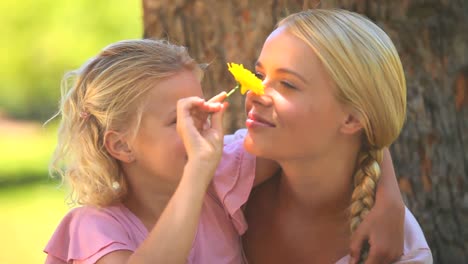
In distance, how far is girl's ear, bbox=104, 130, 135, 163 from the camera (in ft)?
9.16

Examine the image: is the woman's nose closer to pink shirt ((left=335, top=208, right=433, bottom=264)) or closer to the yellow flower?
the yellow flower

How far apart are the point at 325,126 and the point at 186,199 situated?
0.53m

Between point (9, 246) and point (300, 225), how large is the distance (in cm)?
455

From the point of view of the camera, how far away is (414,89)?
371cm

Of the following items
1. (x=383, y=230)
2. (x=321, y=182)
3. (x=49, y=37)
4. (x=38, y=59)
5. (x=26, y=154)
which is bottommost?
(x=26, y=154)

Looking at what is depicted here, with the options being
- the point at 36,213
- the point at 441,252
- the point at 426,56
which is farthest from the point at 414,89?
the point at 36,213

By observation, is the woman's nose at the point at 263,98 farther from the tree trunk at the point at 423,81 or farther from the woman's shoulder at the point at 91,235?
the tree trunk at the point at 423,81

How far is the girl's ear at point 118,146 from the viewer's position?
9.16 feet

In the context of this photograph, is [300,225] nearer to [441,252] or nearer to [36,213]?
[441,252]

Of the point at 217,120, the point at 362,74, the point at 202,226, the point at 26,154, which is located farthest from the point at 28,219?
the point at 362,74

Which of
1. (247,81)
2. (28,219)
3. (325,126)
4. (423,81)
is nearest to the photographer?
(247,81)

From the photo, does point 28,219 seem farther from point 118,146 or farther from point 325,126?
point 325,126

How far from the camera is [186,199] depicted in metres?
2.56

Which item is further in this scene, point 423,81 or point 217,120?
point 423,81
